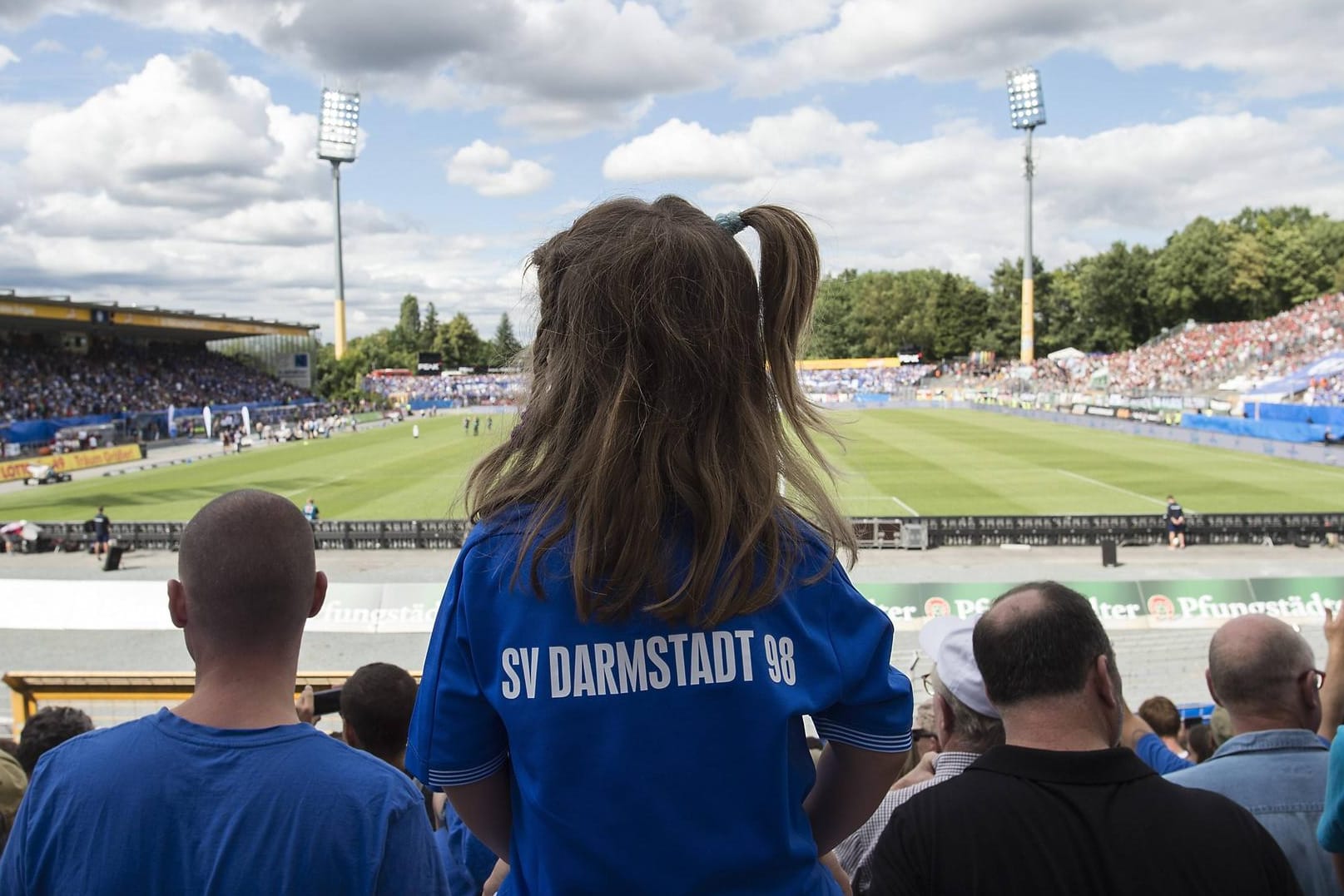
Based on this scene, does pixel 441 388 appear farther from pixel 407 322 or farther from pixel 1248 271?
pixel 1248 271

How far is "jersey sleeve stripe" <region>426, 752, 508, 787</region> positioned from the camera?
6.15 feet

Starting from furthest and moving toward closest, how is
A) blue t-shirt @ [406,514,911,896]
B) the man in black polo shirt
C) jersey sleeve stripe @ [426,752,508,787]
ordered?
the man in black polo shirt, jersey sleeve stripe @ [426,752,508,787], blue t-shirt @ [406,514,911,896]

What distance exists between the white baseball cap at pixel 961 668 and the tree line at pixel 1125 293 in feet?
255

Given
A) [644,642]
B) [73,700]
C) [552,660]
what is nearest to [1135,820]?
[644,642]

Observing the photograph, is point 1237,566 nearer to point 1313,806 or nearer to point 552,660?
point 1313,806

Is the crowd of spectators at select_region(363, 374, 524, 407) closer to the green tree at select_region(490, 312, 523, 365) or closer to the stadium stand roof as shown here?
the stadium stand roof

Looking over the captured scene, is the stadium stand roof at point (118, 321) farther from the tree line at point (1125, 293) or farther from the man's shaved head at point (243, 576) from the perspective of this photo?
the man's shaved head at point (243, 576)

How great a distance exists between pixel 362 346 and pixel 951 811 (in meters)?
154

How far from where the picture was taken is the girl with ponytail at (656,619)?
5.83ft

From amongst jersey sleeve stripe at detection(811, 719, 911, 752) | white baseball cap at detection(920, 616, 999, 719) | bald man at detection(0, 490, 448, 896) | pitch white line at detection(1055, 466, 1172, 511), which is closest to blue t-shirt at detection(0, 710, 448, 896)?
bald man at detection(0, 490, 448, 896)

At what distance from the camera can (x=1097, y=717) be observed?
2367 mm

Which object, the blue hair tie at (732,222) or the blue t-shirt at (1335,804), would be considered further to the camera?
the blue t-shirt at (1335,804)

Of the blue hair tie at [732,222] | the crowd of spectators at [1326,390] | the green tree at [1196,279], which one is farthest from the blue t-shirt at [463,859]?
the green tree at [1196,279]

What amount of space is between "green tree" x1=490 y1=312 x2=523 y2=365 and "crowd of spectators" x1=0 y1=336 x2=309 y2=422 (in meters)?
56.9
